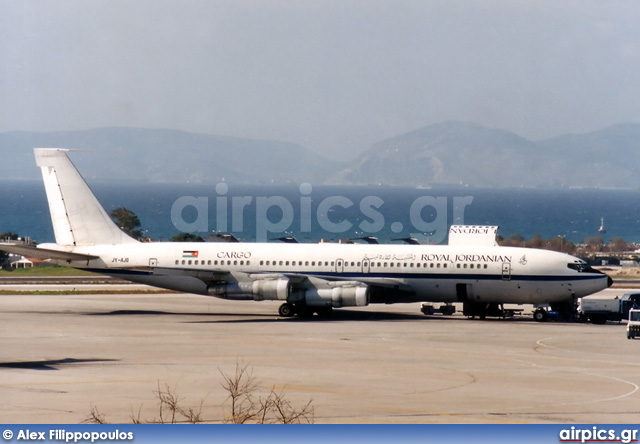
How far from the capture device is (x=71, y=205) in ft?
202

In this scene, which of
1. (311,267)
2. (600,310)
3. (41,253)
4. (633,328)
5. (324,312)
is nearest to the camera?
(633,328)

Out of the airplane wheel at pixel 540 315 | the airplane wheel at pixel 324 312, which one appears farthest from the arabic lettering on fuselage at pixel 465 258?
the airplane wheel at pixel 324 312

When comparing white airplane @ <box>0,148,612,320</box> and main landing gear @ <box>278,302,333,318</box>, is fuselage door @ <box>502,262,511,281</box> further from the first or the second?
main landing gear @ <box>278,302,333,318</box>

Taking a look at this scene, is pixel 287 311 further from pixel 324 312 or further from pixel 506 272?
pixel 506 272

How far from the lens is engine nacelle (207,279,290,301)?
5594cm

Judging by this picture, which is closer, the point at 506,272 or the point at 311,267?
the point at 506,272

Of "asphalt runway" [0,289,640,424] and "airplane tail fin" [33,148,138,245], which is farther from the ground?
"airplane tail fin" [33,148,138,245]

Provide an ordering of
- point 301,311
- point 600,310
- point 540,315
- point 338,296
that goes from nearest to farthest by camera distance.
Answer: point 338,296 → point 600,310 → point 301,311 → point 540,315

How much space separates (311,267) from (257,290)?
4.26 m

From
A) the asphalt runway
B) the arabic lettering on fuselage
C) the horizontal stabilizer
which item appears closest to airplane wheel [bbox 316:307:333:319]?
the asphalt runway

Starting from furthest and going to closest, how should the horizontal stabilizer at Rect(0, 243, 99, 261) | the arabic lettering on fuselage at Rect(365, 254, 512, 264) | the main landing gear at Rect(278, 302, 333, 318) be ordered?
the main landing gear at Rect(278, 302, 333, 318)
the arabic lettering on fuselage at Rect(365, 254, 512, 264)
the horizontal stabilizer at Rect(0, 243, 99, 261)

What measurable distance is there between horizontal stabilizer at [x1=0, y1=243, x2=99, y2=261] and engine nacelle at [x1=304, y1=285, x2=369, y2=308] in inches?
586

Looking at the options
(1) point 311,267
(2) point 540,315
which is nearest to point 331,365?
(1) point 311,267

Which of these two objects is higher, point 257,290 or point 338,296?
point 257,290
